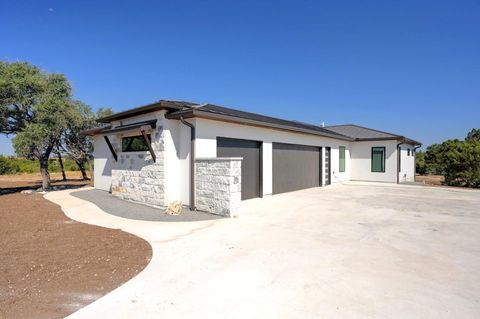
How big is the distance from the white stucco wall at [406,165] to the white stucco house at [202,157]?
680 cm

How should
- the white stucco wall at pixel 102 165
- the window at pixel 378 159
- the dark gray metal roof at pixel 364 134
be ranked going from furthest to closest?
the window at pixel 378 159 < the dark gray metal roof at pixel 364 134 < the white stucco wall at pixel 102 165

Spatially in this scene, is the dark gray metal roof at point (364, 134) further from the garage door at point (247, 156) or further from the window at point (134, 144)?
the window at point (134, 144)

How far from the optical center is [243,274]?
3488 millimetres

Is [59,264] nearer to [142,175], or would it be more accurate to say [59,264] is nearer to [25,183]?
[142,175]

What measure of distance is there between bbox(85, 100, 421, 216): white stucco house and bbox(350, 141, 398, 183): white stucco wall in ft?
14.6

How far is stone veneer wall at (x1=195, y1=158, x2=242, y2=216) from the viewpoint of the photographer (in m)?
6.89

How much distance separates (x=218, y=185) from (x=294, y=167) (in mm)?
6327

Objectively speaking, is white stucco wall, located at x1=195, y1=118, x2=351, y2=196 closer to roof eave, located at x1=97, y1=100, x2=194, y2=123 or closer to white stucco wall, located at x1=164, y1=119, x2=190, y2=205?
white stucco wall, located at x1=164, y1=119, x2=190, y2=205

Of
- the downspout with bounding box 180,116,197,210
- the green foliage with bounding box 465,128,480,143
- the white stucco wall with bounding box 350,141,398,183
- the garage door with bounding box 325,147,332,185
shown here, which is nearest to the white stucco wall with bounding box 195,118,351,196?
the downspout with bounding box 180,116,197,210

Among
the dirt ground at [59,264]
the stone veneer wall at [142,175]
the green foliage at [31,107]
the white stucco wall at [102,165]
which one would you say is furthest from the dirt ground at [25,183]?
the dirt ground at [59,264]

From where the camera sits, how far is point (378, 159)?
17.1m

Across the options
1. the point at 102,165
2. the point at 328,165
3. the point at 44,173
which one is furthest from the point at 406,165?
the point at 44,173

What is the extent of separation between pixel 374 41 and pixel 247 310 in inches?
512

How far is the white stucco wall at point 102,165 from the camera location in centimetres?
1264
